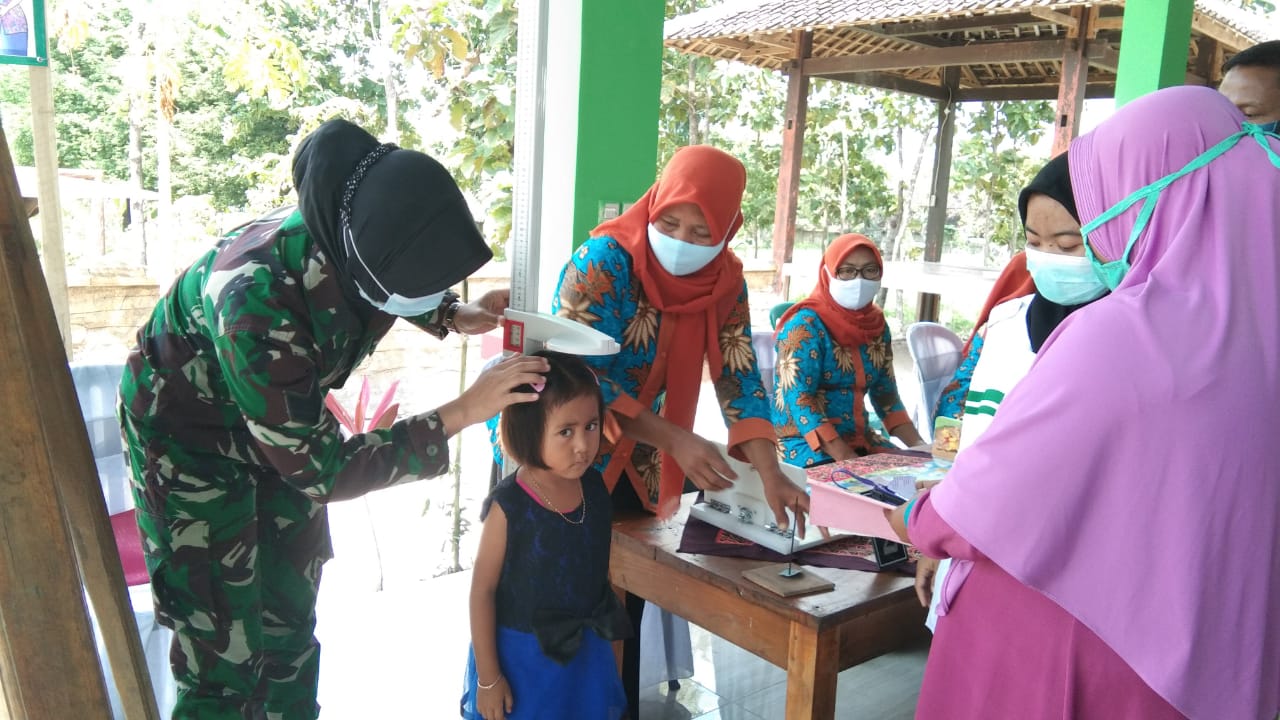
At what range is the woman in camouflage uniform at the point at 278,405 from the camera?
1223 mm

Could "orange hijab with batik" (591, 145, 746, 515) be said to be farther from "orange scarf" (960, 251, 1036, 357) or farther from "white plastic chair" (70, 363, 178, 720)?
"white plastic chair" (70, 363, 178, 720)

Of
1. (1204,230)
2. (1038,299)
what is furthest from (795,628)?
(1204,230)

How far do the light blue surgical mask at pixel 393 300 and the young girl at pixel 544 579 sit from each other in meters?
0.41

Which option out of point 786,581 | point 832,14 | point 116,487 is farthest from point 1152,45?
point 116,487

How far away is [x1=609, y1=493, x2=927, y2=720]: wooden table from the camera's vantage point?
1.53 m

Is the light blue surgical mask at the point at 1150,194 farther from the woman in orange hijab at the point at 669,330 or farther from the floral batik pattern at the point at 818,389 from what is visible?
the floral batik pattern at the point at 818,389

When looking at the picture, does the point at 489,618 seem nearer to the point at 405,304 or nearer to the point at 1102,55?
the point at 405,304

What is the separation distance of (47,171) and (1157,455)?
2.77m

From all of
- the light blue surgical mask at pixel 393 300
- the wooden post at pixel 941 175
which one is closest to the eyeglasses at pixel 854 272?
the light blue surgical mask at pixel 393 300

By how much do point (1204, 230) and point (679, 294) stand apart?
1.08 m

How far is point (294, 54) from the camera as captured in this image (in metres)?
4.86

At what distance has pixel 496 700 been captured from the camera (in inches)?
67.8

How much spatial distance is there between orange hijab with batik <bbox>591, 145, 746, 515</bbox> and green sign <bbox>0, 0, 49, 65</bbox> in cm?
149

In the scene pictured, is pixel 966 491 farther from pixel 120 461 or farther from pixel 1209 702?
pixel 120 461
